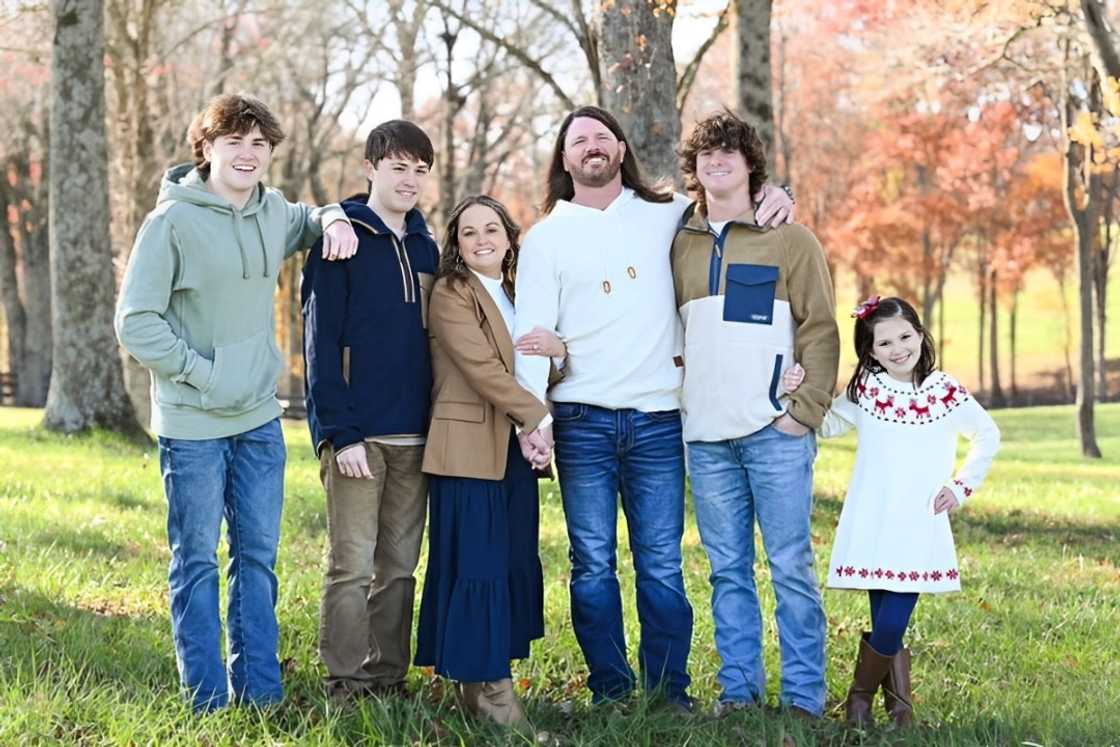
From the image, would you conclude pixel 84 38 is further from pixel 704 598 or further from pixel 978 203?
pixel 978 203

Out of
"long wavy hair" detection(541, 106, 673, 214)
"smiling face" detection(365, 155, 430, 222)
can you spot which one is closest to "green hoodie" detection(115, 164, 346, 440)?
"smiling face" detection(365, 155, 430, 222)

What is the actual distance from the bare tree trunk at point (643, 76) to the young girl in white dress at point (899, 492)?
4.98 m

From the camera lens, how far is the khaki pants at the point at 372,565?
14.6 feet

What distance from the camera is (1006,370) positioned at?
4500 cm

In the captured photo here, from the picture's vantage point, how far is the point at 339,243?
4305mm

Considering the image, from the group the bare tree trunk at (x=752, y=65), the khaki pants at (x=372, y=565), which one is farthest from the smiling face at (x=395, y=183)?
the bare tree trunk at (x=752, y=65)

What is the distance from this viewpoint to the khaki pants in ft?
14.6

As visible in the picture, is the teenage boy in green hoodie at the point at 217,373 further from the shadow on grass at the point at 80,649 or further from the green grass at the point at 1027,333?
the green grass at the point at 1027,333

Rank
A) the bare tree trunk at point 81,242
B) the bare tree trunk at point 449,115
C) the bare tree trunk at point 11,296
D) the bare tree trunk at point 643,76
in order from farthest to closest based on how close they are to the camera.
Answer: the bare tree trunk at point 11,296 < the bare tree trunk at point 449,115 < the bare tree trunk at point 81,242 < the bare tree trunk at point 643,76

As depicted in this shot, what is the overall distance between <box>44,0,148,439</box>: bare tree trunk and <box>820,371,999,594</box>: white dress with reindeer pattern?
966 centimetres

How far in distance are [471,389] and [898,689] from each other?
1943 millimetres

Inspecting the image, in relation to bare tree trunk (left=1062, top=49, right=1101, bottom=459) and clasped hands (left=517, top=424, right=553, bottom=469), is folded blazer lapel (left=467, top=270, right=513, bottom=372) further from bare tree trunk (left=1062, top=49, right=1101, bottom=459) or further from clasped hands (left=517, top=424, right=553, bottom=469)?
bare tree trunk (left=1062, top=49, right=1101, bottom=459)

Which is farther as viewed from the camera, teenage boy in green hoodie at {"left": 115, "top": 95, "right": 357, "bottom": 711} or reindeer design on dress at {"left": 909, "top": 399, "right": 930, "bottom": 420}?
reindeer design on dress at {"left": 909, "top": 399, "right": 930, "bottom": 420}

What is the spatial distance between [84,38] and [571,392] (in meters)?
10.1
